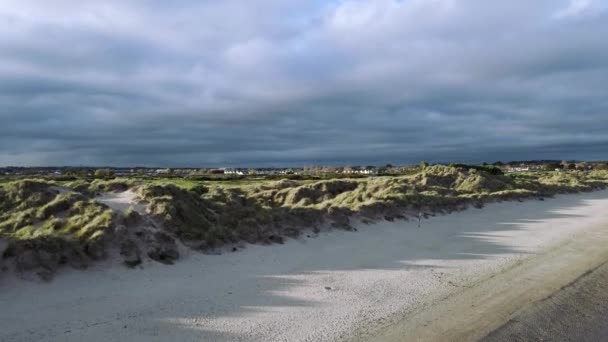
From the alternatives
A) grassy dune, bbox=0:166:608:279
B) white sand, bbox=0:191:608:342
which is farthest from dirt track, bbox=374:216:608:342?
grassy dune, bbox=0:166:608:279

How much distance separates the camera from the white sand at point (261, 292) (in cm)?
612

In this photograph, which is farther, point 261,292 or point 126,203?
point 126,203

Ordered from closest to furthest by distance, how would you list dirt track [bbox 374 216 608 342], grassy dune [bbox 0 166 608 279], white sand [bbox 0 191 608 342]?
white sand [bbox 0 191 608 342] → dirt track [bbox 374 216 608 342] → grassy dune [bbox 0 166 608 279]

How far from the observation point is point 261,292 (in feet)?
25.4

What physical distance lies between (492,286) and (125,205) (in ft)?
27.2

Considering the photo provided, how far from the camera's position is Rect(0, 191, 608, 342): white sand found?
20.1 ft

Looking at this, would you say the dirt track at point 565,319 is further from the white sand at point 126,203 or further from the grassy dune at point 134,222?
the white sand at point 126,203

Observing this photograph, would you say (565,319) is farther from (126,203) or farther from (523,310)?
(126,203)

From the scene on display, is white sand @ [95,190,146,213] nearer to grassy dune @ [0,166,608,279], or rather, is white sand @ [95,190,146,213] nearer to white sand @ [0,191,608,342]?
grassy dune @ [0,166,608,279]

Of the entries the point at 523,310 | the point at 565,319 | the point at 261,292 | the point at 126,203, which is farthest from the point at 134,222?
the point at 565,319

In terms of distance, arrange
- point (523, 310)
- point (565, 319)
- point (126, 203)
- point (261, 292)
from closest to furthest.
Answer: point (565, 319) < point (523, 310) < point (261, 292) < point (126, 203)

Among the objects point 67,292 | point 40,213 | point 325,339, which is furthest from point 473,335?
point 40,213

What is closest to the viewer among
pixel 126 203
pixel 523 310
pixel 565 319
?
pixel 565 319

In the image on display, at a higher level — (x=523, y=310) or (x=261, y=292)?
(x=261, y=292)
